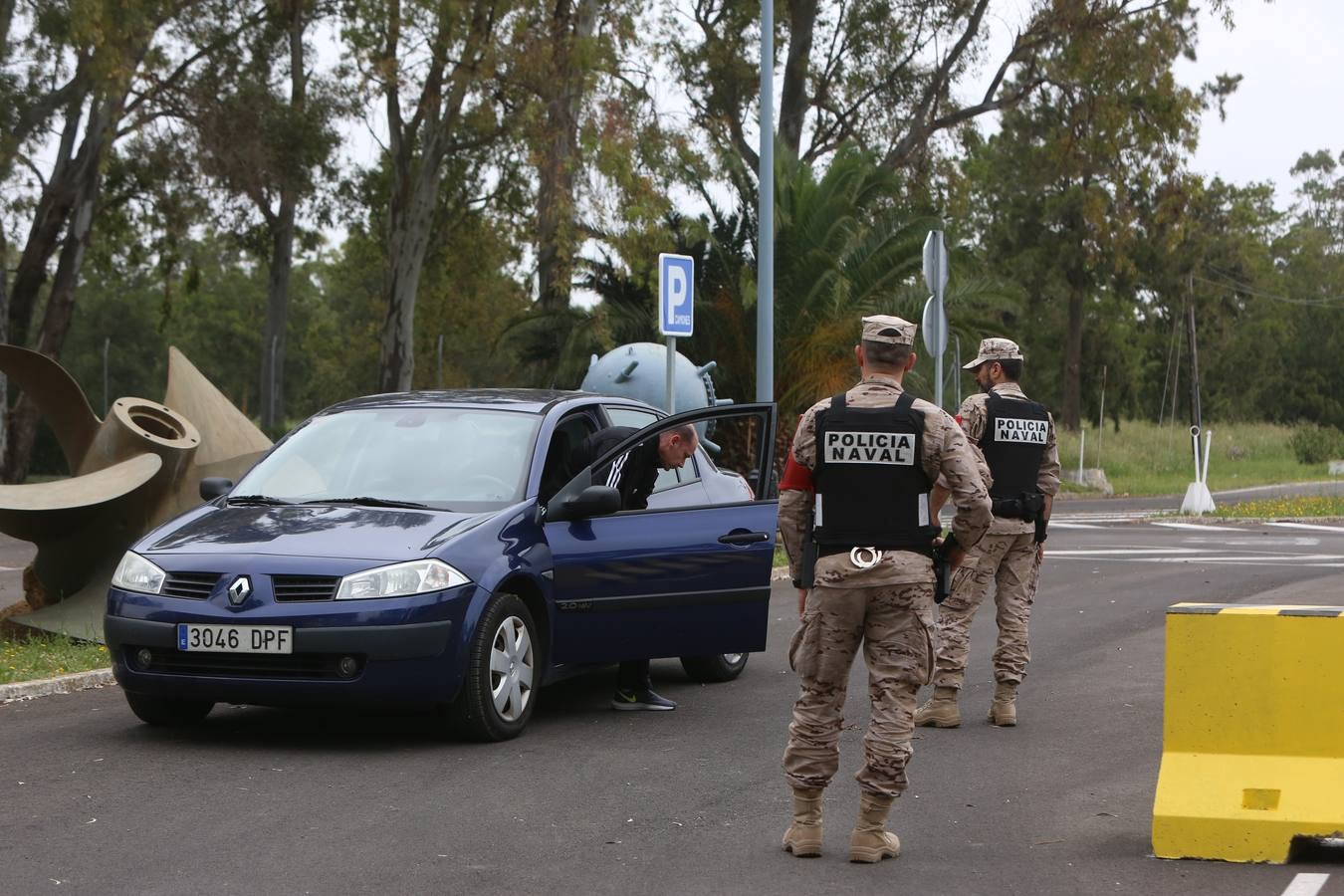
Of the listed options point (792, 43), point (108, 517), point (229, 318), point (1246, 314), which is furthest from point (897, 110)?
point (229, 318)

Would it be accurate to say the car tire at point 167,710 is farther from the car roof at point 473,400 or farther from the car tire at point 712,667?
the car tire at point 712,667

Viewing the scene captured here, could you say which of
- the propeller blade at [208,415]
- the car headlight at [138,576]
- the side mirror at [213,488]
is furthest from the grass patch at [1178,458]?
the car headlight at [138,576]

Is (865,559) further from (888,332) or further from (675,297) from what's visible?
(675,297)

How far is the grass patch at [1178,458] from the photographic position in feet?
149

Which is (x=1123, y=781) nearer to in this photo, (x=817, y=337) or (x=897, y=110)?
(x=817, y=337)

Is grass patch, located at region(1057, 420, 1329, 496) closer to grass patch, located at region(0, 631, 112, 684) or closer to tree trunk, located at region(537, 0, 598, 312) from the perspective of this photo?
tree trunk, located at region(537, 0, 598, 312)

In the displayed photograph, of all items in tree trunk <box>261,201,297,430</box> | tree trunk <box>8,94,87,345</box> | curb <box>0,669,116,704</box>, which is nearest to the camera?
curb <box>0,669,116,704</box>

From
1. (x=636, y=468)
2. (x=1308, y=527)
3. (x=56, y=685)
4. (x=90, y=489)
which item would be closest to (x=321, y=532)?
(x=636, y=468)

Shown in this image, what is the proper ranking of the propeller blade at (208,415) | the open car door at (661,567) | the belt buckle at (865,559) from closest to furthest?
1. the belt buckle at (865,559)
2. the open car door at (661,567)
3. the propeller blade at (208,415)

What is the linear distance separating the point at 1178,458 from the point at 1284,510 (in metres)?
25.7

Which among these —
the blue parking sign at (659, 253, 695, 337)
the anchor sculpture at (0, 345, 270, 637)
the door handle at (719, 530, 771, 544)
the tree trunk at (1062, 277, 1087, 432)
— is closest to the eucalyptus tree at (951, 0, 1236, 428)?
the blue parking sign at (659, 253, 695, 337)

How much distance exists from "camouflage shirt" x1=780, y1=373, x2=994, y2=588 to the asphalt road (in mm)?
919

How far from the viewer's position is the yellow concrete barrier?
587 centimetres

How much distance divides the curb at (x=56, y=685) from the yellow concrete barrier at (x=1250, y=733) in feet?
18.3
